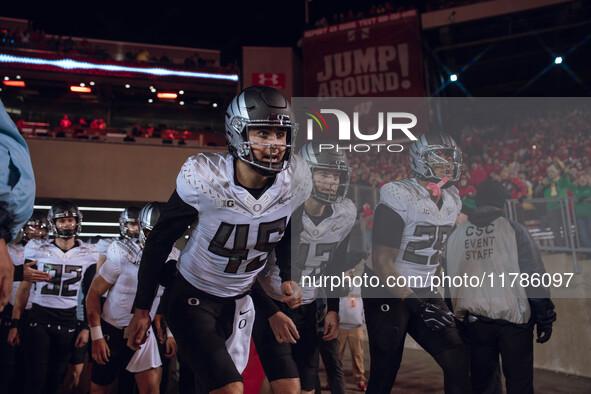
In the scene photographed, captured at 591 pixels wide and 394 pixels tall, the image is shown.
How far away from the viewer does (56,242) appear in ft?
19.5

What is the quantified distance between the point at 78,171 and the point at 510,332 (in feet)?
44.2

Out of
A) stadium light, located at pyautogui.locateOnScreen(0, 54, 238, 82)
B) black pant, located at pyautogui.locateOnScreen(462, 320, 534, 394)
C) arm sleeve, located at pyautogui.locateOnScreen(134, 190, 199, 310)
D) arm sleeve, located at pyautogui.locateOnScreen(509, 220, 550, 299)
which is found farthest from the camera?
stadium light, located at pyautogui.locateOnScreen(0, 54, 238, 82)

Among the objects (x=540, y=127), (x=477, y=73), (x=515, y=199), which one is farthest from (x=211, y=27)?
(x=515, y=199)

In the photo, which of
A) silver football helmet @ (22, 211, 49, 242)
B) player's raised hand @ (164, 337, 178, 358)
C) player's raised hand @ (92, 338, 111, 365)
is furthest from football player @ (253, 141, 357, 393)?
silver football helmet @ (22, 211, 49, 242)

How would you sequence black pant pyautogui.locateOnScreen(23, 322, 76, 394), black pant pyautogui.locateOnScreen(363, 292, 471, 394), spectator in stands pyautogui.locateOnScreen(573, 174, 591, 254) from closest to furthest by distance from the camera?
black pant pyautogui.locateOnScreen(363, 292, 471, 394) → black pant pyautogui.locateOnScreen(23, 322, 76, 394) → spectator in stands pyautogui.locateOnScreen(573, 174, 591, 254)

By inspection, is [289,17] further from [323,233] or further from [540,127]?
[323,233]

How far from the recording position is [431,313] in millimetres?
3869

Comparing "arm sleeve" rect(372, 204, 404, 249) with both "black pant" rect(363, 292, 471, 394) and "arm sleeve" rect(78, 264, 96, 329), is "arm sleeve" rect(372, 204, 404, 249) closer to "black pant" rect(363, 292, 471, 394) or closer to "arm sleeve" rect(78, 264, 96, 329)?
"black pant" rect(363, 292, 471, 394)

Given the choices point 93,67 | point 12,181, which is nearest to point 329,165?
point 12,181

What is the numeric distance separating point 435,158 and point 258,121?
6.93ft

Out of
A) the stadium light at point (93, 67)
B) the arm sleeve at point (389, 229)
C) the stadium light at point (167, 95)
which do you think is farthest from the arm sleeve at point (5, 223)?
the stadium light at point (167, 95)

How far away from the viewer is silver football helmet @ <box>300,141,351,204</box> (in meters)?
4.72

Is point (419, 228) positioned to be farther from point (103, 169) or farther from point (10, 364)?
point (103, 169)

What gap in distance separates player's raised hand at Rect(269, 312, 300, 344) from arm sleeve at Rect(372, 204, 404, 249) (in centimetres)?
141
